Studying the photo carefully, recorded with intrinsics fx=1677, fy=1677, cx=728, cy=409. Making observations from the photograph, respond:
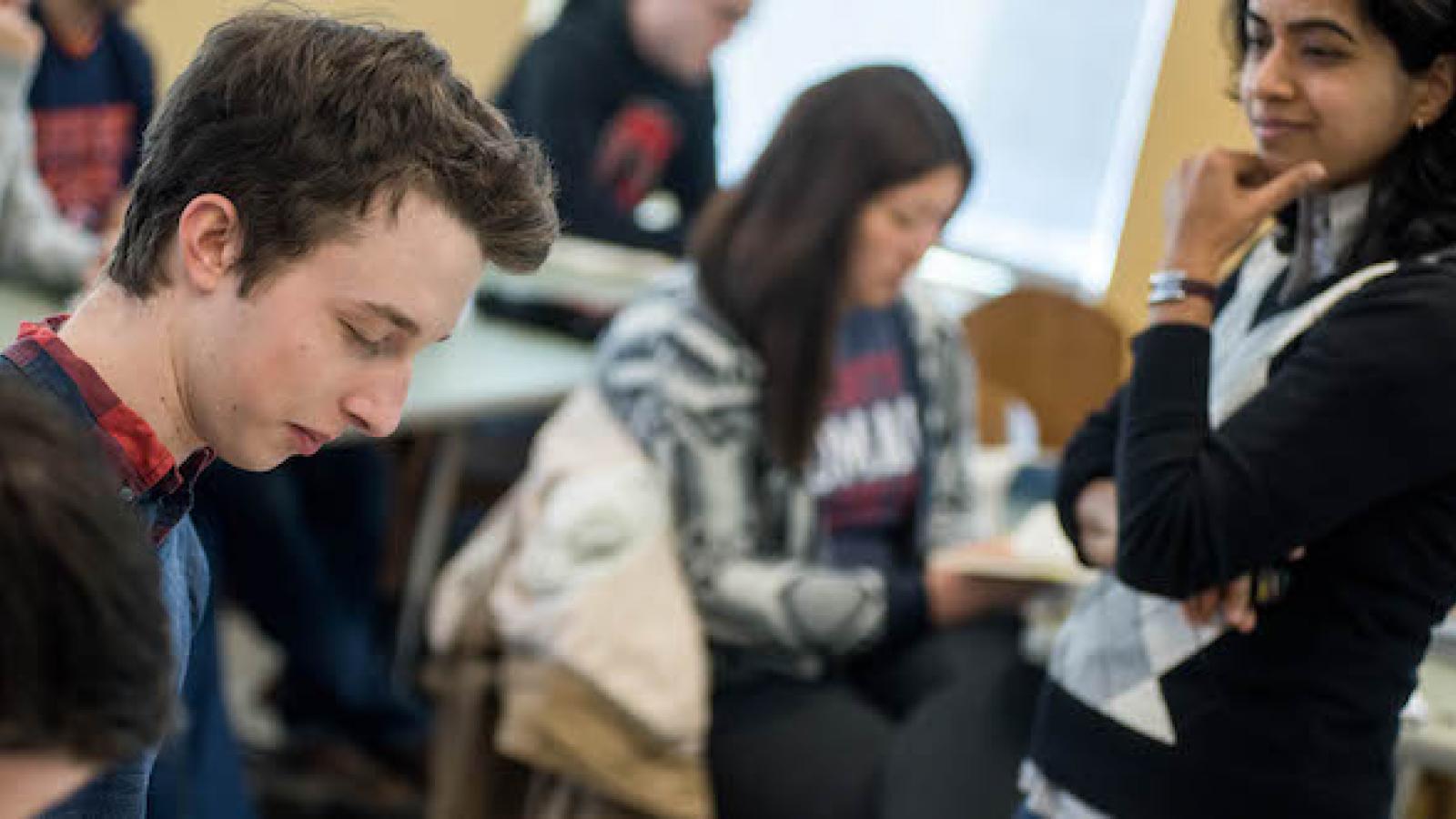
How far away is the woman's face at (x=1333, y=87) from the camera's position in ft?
3.22

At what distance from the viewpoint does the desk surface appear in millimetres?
2178

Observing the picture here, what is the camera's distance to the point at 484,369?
2.44 m

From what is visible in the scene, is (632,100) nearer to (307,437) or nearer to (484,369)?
(484,369)

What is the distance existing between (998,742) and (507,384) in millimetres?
1090

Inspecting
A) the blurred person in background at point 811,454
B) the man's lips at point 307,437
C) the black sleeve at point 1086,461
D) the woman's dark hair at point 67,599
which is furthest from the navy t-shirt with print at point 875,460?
the woman's dark hair at point 67,599

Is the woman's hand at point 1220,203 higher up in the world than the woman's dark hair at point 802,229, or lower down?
higher up

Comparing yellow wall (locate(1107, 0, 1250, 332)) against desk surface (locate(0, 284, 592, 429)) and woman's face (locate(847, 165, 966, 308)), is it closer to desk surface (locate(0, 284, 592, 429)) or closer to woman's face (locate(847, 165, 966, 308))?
woman's face (locate(847, 165, 966, 308))

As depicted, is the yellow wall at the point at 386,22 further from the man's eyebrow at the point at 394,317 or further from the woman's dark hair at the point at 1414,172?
the woman's dark hair at the point at 1414,172

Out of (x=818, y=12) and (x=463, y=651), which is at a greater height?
(x=818, y=12)

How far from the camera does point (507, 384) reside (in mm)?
2393

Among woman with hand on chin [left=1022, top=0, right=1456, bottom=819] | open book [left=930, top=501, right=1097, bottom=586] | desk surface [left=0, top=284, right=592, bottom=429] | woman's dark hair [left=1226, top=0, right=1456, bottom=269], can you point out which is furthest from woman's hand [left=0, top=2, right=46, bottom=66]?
woman's dark hair [left=1226, top=0, right=1456, bottom=269]

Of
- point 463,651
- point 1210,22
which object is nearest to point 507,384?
point 463,651

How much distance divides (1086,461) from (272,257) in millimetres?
622

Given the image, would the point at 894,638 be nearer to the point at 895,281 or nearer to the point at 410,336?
the point at 895,281
